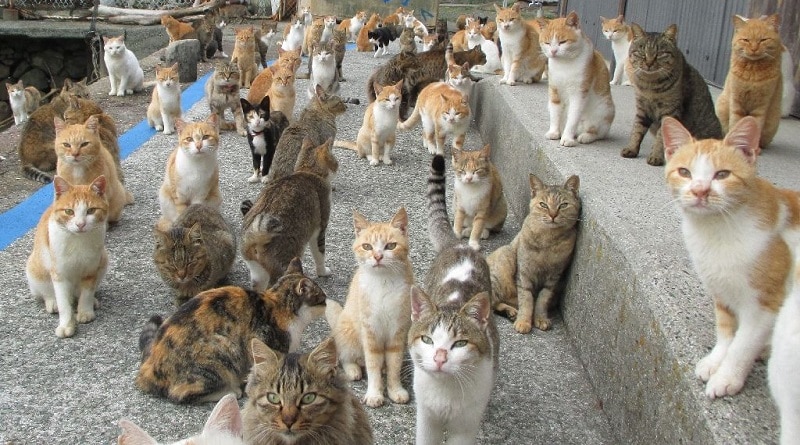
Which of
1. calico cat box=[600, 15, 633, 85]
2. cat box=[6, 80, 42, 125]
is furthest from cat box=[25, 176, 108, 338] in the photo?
cat box=[6, 80, 42, 125]

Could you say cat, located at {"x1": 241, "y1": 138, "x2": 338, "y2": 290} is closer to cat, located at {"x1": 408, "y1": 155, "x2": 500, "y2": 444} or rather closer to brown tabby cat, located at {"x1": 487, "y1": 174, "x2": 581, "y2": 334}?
brown tabby cat, located at {"x1": 487, "y1": 174, "x2": 581, "y2": 334}

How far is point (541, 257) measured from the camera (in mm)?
4000

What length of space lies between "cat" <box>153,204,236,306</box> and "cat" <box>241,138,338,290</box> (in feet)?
0.62

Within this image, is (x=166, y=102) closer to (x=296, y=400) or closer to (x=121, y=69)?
(x=121, y=69)

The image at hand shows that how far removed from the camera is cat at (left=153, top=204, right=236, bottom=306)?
12.6ft

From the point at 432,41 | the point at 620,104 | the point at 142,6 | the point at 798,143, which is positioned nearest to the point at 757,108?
the point at 798,143

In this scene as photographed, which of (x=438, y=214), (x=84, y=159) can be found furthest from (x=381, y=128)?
(x=84, y=159)

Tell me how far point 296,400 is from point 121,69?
852cm

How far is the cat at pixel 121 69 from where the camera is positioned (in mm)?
9609

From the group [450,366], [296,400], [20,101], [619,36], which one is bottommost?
[20,101]

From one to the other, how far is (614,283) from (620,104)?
4.10 metres

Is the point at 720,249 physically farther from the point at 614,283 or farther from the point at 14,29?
the point at 14,29

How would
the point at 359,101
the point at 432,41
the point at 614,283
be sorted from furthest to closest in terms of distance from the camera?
the point at 432,41
the point at 359,101
the point at 614,283

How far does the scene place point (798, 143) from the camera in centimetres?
484
